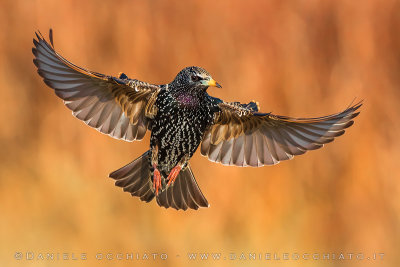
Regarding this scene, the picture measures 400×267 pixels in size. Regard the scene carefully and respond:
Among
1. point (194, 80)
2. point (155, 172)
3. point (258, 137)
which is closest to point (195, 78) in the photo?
point (194, 80)

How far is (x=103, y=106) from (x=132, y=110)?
186mm

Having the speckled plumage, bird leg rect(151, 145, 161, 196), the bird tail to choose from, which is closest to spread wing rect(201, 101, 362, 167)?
the bird tail

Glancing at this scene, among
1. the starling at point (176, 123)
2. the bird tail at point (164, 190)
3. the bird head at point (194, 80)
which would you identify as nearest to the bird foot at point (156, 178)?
the starling at point (176, 123)

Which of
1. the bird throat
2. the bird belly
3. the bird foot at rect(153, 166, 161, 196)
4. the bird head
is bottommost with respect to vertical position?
the bird foot at rect(153, 166, 161, 196)

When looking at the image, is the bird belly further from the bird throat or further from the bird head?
the bird head

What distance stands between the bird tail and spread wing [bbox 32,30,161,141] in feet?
1.16

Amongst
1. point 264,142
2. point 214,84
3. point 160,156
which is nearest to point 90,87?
point 160,156

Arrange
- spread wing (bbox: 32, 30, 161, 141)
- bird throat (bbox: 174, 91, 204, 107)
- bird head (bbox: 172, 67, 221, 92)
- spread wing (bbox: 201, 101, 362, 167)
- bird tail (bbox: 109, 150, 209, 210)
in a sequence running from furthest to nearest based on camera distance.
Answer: bird tail (bbox: 109, 150, 209, 210), spread wing (bbox: 201, 101, 362, 167), spread wing (bbox: 32, 30, 161, 141), bird throat (bbox: 174, 91, 204, 107), bird head (bbox: 172, 67, 221, 92)

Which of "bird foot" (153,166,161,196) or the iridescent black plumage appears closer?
the iridescent black plumage

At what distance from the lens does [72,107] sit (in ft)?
12.9

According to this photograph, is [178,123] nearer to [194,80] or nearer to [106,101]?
[194,80]

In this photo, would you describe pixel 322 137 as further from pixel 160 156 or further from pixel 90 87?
pixel 90 87

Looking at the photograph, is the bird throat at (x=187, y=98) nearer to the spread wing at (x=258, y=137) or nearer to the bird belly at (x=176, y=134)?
the bird belly at (x=176, y=134)

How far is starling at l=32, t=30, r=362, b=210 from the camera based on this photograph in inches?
146
